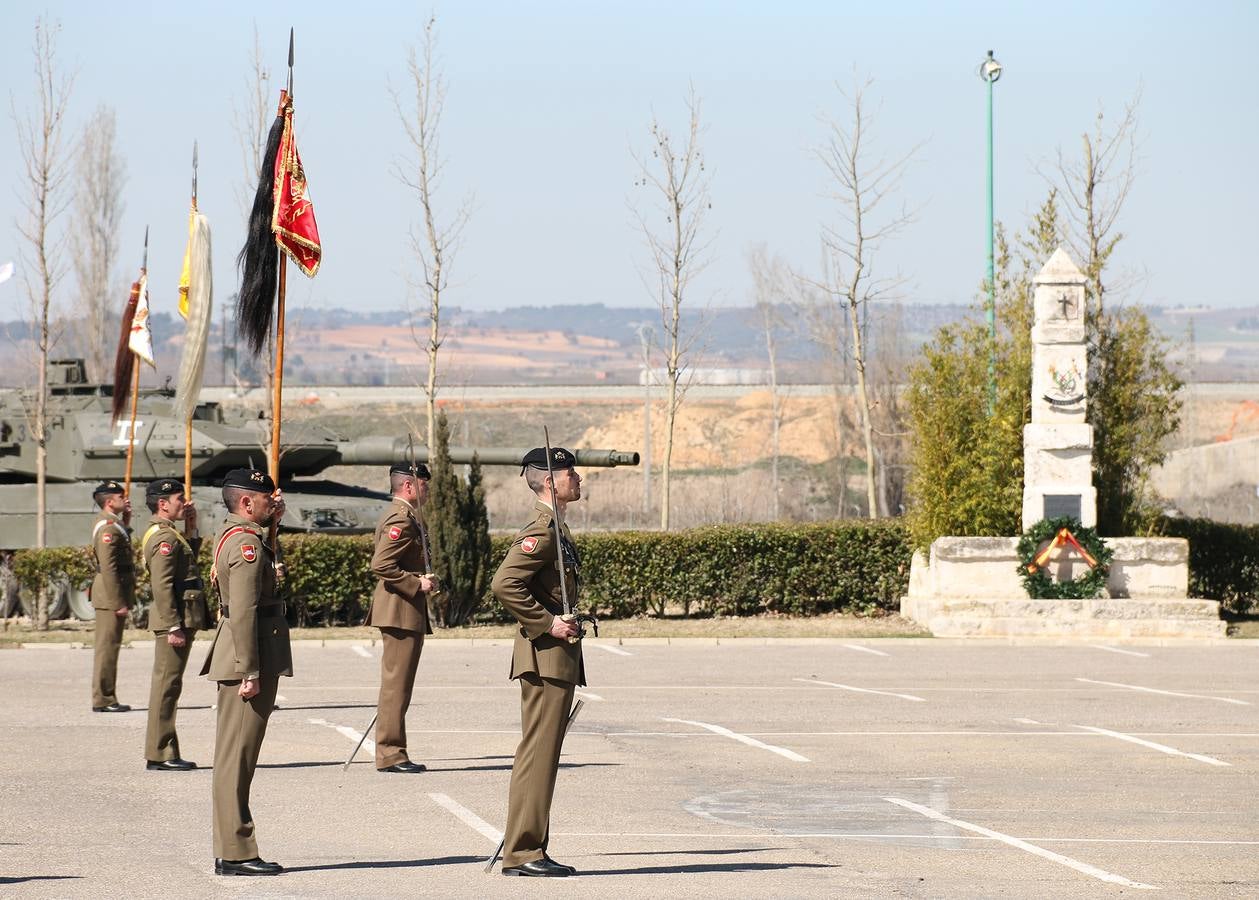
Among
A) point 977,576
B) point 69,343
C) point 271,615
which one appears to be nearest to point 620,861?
point 271,615

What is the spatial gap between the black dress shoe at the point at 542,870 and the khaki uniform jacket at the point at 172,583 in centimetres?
450

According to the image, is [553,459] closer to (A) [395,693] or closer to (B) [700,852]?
(B) [700,852]

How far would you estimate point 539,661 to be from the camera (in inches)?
320

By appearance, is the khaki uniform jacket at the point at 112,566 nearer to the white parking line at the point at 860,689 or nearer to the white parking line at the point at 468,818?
the white parking line at the point at 468,818

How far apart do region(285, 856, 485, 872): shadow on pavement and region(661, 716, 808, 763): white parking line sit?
151 inches

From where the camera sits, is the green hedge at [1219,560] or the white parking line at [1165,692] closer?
the white parking line at [1165,692]

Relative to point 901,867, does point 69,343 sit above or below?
above

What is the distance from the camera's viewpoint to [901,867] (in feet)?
27.1

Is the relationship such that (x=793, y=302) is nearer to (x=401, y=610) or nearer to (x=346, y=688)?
(x=346, y=688)

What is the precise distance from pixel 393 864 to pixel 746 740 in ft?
16.0

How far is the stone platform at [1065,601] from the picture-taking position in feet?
71.2

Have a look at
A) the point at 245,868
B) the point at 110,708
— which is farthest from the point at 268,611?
the point at 110,708

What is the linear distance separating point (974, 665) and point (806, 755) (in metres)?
6.92

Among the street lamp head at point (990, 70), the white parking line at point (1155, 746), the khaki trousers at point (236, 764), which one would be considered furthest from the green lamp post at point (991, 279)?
the khaki trousers at point (236, 764)
